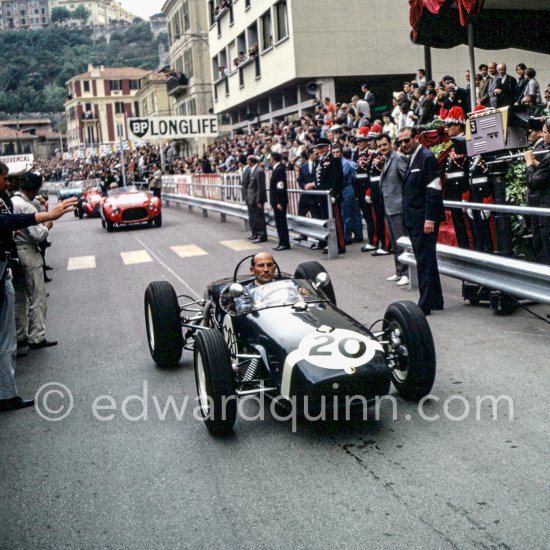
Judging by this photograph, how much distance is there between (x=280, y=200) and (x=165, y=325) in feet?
30.1

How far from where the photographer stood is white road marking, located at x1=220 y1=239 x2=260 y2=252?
1700 cm

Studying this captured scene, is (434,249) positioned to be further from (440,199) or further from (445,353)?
(445,353)

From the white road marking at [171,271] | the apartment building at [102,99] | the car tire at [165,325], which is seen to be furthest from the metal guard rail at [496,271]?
the apartment building at [102,99]

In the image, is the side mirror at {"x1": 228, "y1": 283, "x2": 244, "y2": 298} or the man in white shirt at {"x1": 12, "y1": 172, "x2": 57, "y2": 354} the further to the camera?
the man in white shirt at {"x1": 12, "y1": 172, "x2": 57, "y2": 354}

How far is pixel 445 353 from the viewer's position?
734cm

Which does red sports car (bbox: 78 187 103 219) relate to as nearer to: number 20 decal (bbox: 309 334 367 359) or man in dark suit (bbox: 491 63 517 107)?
man in dark suit (bbox: 491 63 517 107)

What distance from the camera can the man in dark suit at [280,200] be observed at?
16141mm

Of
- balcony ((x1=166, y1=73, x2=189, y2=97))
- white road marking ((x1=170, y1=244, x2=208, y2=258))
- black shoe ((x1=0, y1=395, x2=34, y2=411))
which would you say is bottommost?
black shoe ((x1=0, y1=395, x2=34, y2=411))

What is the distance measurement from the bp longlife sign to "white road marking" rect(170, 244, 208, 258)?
17.3 metres

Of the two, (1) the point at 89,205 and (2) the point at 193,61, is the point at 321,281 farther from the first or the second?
(2) the point at 193,61

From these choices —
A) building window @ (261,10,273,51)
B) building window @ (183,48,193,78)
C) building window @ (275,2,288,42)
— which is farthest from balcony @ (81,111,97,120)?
building window @ (275,2,288,42)

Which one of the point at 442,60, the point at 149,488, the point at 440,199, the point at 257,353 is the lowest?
the point at 149,488

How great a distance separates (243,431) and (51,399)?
205 centimetres

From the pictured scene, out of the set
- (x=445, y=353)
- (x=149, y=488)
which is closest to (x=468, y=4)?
(x=445, y=353)
